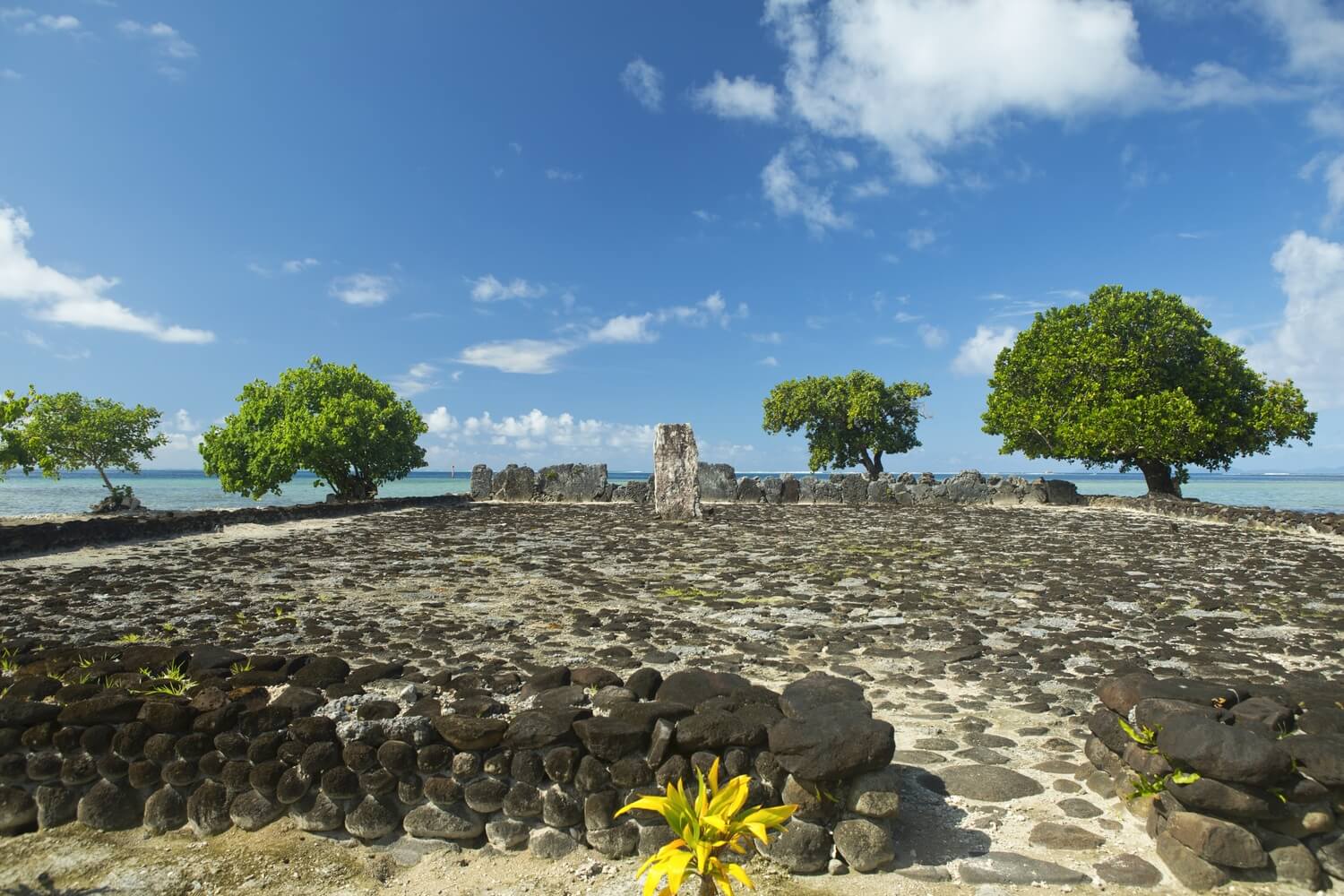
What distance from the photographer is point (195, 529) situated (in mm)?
17781

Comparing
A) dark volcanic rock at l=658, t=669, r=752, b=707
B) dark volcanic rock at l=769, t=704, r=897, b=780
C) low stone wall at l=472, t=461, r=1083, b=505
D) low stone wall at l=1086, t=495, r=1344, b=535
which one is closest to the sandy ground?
dark volcanic rock at l=769, t=704, r=897, b=780

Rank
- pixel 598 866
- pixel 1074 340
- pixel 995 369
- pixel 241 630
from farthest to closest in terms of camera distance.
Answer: pixel 995 369 < pixel 1074 340 < pixel 241 630 < pixel 598 866

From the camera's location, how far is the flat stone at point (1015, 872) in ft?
10.5

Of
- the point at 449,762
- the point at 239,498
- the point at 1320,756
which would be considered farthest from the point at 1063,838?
the point at 239,498

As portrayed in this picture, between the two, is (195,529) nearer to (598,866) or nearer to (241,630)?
(241,630)

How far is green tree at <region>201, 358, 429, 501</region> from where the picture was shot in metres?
25.6

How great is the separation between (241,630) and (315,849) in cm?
440

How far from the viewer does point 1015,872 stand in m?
3.27

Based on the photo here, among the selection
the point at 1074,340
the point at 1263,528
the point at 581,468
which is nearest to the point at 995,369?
the point at 1074,340

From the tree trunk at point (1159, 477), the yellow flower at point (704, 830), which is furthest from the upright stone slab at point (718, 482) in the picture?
the yellow flower at point (704, 830)

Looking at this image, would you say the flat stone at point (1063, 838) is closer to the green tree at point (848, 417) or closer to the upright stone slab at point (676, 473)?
the upright stone slab at point (676, 473)

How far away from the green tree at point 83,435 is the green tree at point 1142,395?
3290 centimetres

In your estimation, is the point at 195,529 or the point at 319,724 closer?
the point at 319,724

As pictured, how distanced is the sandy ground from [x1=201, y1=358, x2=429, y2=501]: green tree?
9.46 m
